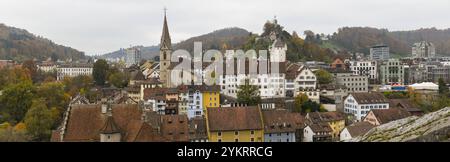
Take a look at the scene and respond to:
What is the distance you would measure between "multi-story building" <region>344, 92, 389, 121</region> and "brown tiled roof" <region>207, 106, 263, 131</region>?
65.0 ft

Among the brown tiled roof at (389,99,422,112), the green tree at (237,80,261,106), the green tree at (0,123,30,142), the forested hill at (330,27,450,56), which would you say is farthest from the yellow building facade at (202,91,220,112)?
Result: the forested hill at (330,27,450,56)

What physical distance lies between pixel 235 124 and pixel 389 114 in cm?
1655

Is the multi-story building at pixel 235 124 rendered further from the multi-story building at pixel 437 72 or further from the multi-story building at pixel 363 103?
the multi-story building at pixel 437 72

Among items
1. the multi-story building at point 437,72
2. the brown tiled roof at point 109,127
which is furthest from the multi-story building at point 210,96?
the multi-story building at point 437,72

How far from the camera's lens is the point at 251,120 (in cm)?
3278

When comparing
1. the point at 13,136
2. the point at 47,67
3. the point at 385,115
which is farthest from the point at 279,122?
the point at 47,67

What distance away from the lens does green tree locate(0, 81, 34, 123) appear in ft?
149

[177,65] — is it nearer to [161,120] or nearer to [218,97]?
[218,97]

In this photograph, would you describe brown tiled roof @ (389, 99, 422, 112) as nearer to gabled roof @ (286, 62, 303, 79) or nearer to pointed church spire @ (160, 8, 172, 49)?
gabled roof @ (286, 62, 303, 79)

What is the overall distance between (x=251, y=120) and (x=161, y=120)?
600cm

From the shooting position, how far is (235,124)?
32.4 meters

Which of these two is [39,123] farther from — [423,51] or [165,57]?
[423,51]
